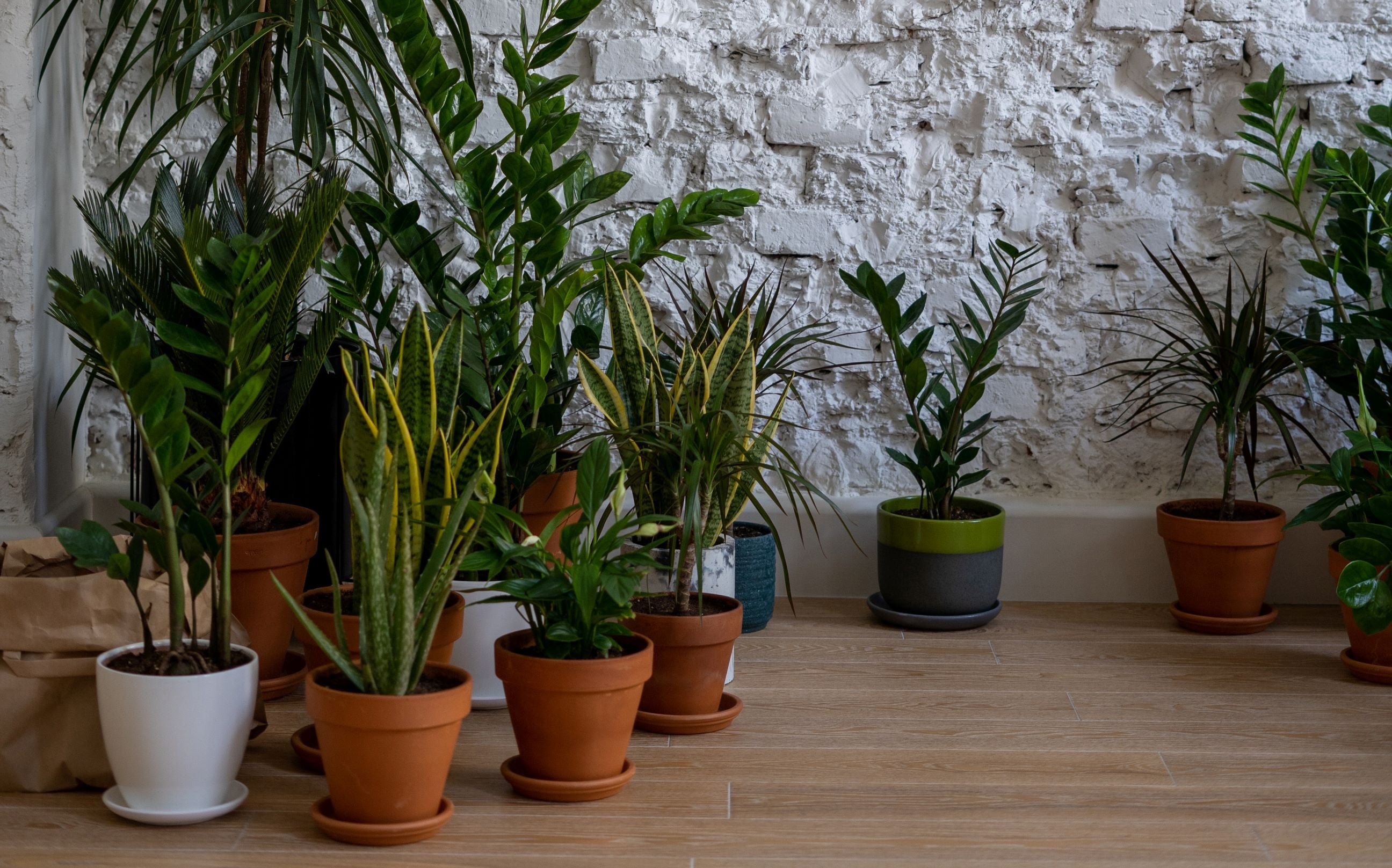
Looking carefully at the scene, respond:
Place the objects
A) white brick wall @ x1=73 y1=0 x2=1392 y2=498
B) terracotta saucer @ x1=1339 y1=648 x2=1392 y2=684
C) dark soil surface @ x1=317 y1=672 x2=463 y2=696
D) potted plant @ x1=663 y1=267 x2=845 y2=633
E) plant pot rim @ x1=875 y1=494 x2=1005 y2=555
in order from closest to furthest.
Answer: dark soil surface @ x1=317 y1=672 x2=463 y2=696
terracotta saucer @ x1=1339 y1=648 x2=1392 y2=684
potted plant @ x1=663 y1=267 x2=845 y2=633
plant pot rim @ x1=875 y1=494 x2=1005 y2=555
white brick wall @ x1=73 y1=0 x2=1392 y2=498

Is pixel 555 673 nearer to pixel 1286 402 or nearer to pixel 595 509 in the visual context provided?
pixel 595 509

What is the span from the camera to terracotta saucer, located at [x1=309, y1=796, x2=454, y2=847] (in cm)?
162

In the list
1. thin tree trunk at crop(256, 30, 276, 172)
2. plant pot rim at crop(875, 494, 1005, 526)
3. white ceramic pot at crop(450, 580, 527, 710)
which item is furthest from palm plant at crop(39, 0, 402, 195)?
plant pot rim at crop(875, 494, 1005, 526)

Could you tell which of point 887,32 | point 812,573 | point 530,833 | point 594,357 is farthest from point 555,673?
point 887,32

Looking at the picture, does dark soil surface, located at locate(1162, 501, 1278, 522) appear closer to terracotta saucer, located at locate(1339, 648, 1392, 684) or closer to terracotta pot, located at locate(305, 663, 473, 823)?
terracotta saucer, located at locate(1339, 648, 1392, 684)

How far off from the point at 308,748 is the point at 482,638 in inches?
15.3

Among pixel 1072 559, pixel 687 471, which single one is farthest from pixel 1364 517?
pixel 687 471

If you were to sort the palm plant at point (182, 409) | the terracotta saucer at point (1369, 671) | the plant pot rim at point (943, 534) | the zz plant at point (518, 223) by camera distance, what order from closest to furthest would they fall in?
the palm plant at point (182, 409)
the zz plant at point (518, 223)
the terracotta saucer at point (1369, 671)
the plant pot rim at point (943, 534)

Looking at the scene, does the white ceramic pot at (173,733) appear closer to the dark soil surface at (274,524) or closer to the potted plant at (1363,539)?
the dark soil surface at (274,524)

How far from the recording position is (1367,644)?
241cm

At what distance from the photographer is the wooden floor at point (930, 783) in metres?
1.63

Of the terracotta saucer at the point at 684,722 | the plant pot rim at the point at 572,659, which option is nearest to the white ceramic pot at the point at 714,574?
the terracotta saucer at the point at 684,722

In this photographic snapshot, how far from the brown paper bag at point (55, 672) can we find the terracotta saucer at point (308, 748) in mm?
274

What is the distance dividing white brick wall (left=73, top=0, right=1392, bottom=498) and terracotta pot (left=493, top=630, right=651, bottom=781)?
1436 millimetres
